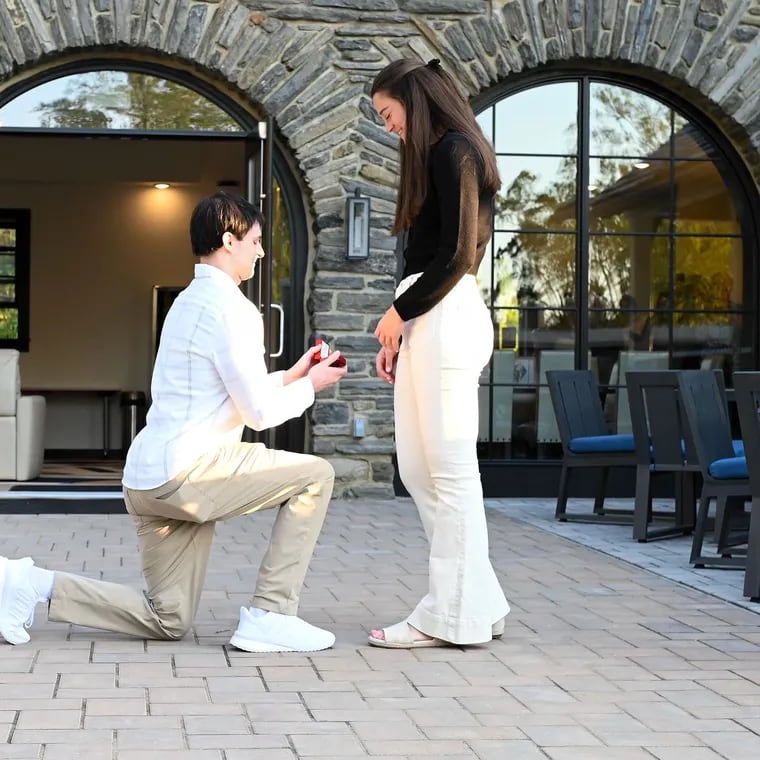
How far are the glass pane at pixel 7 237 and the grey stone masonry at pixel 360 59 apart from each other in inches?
188

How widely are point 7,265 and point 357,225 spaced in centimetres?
555

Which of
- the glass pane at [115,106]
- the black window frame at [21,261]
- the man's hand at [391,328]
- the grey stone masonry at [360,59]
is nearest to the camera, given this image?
the man's hand at [391,328]

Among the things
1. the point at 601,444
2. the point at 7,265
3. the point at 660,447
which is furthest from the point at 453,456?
the point at 7,265

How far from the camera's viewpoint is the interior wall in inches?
492

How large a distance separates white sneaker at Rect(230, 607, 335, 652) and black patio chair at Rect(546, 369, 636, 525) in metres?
3.58

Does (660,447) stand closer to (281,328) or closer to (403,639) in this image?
(281,328)

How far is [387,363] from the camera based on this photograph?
13.0ft

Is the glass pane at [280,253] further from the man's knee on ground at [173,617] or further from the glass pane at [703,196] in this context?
the man's knee on ground at [173,617]

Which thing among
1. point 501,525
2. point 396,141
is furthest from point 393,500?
point 396,141

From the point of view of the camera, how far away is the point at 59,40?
26.0ft

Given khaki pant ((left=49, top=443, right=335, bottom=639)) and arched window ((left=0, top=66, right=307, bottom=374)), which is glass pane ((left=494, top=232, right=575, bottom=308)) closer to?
arched window ((left=0, top=66, right=307, bottom=374))

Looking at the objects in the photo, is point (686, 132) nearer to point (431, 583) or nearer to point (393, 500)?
point (393, 500)

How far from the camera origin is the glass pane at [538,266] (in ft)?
28.7

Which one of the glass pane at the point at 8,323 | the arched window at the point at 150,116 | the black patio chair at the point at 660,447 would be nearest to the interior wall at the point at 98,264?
the glass pane at the point at 8,323
